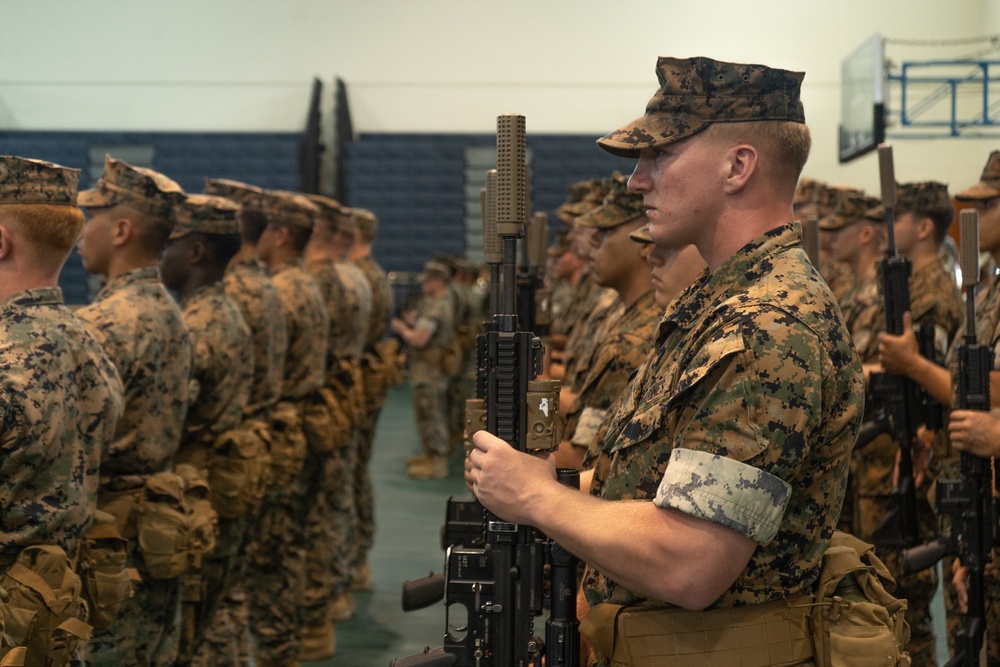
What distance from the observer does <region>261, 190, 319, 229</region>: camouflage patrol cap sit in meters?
5.56

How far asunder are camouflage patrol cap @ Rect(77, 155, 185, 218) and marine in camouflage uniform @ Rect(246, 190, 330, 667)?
1667 mm

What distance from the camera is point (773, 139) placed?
1.89 m

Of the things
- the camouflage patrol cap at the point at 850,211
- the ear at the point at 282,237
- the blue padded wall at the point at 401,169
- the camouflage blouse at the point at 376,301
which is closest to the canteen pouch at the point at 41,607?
the ear at the point at 282,237

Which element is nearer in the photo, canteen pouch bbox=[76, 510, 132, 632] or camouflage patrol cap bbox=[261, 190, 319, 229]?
canteen pouch bbox=[76, 510, 132, 632]

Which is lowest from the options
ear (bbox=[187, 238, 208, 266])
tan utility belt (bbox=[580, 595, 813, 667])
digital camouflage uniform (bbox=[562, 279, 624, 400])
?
tan utility belt (bbox=[580, 595, 813, 667])

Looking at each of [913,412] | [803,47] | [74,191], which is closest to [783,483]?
[74,191]

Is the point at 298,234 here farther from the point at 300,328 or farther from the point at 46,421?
the point at 46,421

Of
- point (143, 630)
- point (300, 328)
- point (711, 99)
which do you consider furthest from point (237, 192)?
point (711, 99)

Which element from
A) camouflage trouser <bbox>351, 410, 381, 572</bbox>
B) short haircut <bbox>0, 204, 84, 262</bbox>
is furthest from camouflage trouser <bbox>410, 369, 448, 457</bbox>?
short haircut <bbox>0, 204, 84, 262</bbox>

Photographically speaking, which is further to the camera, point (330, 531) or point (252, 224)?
point (330, 531)

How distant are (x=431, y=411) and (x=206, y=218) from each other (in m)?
6.13

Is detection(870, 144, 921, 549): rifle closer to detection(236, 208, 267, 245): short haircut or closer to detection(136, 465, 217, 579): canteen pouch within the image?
detection(136, 465, 217, 579): canteen pouch

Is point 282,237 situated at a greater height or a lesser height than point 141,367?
greater

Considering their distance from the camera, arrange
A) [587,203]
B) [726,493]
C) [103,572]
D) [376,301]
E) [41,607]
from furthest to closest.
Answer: [376,301]
[587,203]
[103,572]
[41,607]
[726,493]
